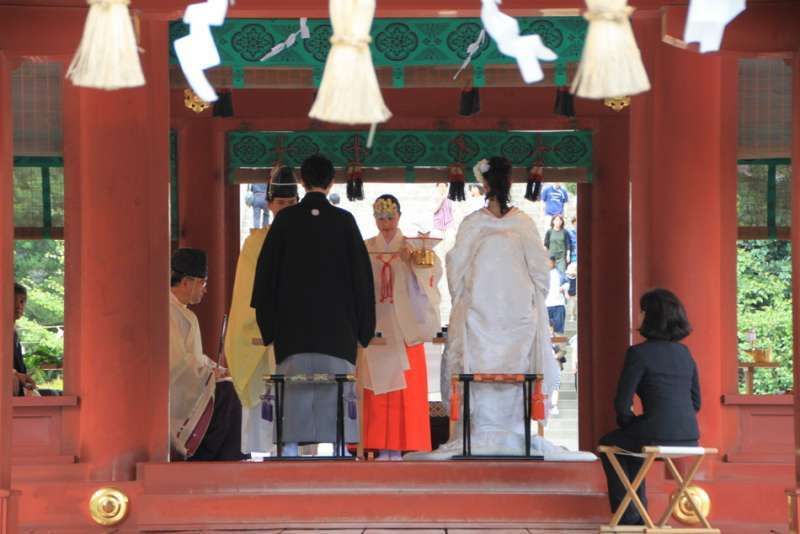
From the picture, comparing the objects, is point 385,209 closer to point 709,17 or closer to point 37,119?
point 37,119

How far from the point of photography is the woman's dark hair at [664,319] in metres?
7.50

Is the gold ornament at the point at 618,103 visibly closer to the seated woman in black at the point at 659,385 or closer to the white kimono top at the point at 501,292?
the white kimono top at the point at 501,292

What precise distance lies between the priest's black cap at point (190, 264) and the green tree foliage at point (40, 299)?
1055 millimetres

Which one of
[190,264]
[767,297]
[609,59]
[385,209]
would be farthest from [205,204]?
[609,59]

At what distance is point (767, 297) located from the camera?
10.2 metres

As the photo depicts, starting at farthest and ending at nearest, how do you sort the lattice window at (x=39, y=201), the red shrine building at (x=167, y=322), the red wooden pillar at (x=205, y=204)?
1. the red wooden pillar at (x=205, y=204)
2. the lattice window at (x=39, y=201)
3. the red shrine building at (x=167, y=322)

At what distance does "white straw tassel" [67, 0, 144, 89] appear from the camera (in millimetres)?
4262

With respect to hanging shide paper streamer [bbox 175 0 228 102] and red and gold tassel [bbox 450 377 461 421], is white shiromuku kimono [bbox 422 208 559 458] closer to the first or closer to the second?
red and gold tassel [bbox 450 377 461 421]

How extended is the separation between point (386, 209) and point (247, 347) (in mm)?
1263

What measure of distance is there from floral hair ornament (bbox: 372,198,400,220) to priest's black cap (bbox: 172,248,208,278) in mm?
1117

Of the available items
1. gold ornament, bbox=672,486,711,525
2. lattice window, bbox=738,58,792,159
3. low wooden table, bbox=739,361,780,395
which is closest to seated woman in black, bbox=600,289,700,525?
gold ornament, bbox=672,486,711,525

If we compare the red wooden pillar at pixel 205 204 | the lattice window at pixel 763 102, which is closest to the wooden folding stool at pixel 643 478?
the lattice window at pixel 763 102

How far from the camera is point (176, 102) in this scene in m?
12.2

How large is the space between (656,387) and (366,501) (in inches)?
67.0
